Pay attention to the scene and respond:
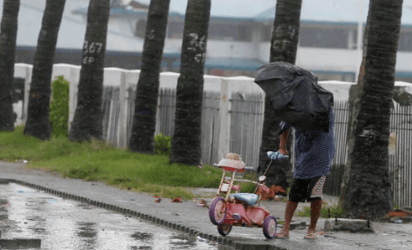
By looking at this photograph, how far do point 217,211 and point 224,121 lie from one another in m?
11.2

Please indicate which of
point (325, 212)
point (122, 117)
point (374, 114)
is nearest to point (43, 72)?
point (122, 117)

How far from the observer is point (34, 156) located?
77.2ft

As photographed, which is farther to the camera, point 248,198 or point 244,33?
point 244,33

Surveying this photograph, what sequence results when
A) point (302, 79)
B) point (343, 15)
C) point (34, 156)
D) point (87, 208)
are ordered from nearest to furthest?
point (302, 79) < point (87, 208) < point (34, 156) < point (343, 15)

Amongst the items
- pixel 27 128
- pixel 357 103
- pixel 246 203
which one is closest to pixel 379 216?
pixel 357 103

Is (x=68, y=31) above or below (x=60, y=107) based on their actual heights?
above

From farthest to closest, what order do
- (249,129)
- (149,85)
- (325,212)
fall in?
1. (149,85)
2. (249,129)
3. (325,212)

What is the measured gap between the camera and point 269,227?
10.5 m

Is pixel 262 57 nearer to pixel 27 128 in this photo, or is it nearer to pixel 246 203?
pixel 27 128

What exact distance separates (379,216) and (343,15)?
192 ft

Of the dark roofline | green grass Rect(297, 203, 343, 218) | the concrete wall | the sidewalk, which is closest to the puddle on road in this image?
the sidewalk

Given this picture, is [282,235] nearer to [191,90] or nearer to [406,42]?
[191,90]

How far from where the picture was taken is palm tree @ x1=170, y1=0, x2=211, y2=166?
18.9 meters

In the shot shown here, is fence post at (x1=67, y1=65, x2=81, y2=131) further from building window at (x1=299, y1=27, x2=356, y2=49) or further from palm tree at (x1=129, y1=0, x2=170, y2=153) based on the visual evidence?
building window at (x1=299, y1=27, x2=356, y2=49)
